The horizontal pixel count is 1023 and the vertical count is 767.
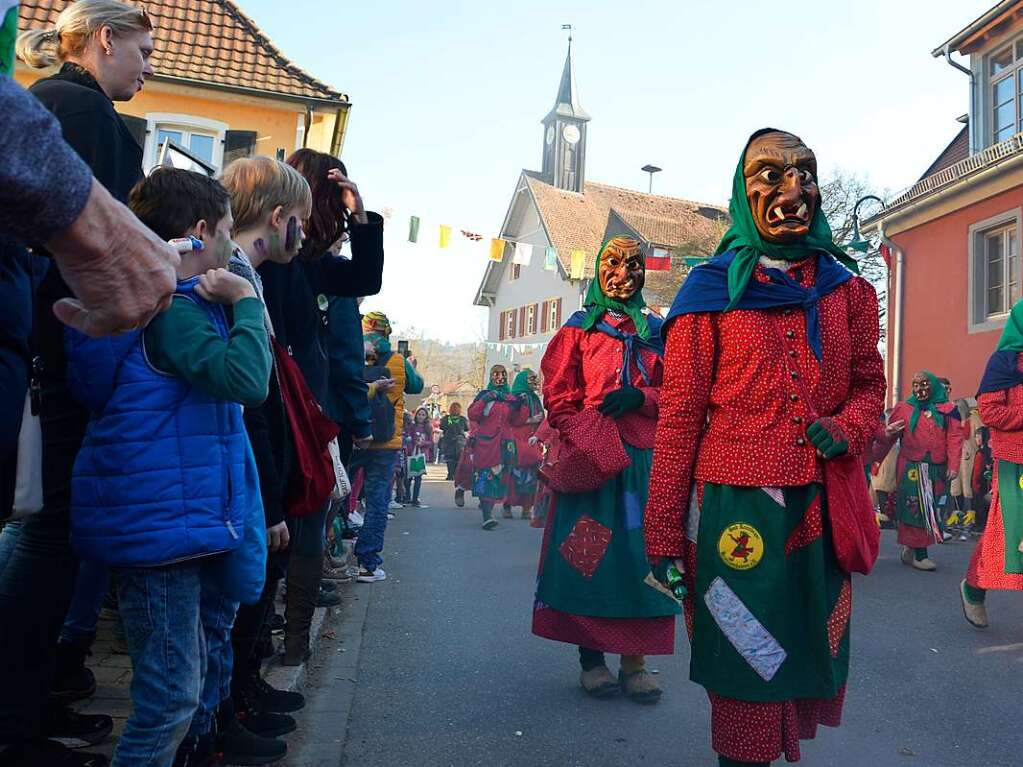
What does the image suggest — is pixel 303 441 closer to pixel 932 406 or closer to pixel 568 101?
pixel 932 406

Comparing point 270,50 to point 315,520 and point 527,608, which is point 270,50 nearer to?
point 527,608

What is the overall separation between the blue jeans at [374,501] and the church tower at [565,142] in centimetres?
5444

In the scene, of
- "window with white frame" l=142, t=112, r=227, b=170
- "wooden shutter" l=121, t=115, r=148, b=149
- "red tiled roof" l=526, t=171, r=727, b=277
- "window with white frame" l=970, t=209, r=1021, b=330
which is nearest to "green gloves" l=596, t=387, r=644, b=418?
"window with white frame" l=142, t=112, r=227, b=170

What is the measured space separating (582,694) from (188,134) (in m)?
14.8

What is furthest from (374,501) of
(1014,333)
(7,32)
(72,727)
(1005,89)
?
(1005,89)

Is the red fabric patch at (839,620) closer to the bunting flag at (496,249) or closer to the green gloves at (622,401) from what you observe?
the green gloves at (622,401)

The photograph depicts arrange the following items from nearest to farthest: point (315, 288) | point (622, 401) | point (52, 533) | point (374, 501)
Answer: point (52, 533) → point (315, 288) → point (622, 401) → point (374, 501)

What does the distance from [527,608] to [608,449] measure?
245cm

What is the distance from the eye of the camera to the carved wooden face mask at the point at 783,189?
2.82 metres

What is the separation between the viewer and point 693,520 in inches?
110

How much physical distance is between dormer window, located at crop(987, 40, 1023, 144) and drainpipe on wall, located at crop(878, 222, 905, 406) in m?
2.93

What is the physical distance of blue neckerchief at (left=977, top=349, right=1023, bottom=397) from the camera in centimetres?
566

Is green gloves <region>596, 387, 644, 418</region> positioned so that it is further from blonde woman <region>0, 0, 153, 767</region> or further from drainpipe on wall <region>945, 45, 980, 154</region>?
drainpipe on wall <region>945, 45, 980, 154</region>

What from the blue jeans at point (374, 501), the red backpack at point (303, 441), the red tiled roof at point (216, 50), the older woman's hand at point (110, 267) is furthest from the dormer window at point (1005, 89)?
the older woman's hand at point (110, 267)
